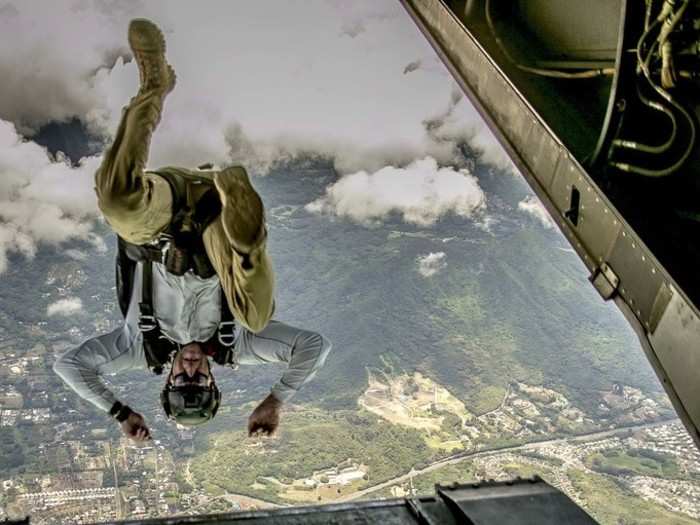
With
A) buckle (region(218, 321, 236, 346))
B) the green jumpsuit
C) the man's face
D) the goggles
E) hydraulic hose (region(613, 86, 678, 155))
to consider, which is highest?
A: hydraulic hose (region(613, 86, 678, 155))

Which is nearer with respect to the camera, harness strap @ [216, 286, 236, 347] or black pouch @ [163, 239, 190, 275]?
black pouch @ [163, 239, 190, 275]

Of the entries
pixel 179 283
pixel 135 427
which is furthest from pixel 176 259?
A: pixel 135 427

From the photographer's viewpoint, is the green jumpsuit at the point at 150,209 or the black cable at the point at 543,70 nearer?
the green jumpsuit at the point at 150,209

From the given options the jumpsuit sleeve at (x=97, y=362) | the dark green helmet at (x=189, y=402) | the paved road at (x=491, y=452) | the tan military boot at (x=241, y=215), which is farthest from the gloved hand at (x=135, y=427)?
the paved road at (x=491, y=452)

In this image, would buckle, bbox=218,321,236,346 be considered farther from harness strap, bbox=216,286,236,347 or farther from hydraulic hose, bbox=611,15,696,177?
hydraulic hose, bbox=611,15,696,177

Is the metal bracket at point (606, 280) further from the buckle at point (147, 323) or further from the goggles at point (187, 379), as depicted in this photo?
the buckle at point (147, 323)

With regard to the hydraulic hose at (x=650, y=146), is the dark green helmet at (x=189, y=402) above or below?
below

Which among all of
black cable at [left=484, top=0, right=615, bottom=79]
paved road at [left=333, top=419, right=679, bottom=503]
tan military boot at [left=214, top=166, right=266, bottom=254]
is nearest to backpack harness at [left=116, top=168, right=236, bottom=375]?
tan military boot at [left=214, top=166, right=266, bottom=254]

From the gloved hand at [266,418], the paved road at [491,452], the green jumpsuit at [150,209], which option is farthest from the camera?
the paved road at [491,452]

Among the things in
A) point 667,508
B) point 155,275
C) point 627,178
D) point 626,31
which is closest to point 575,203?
point 627,178
